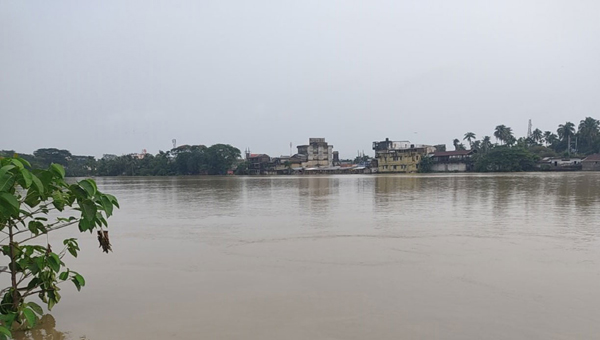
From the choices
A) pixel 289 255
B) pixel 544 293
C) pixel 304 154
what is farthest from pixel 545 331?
pixel 304 154

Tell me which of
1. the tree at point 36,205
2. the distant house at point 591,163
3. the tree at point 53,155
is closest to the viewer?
the tree at point 36,205

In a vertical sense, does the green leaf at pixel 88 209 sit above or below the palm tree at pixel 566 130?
below

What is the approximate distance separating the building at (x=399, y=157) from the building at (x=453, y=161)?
3138 mm

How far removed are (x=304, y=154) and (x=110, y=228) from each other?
242 feet

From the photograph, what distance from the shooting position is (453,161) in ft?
213

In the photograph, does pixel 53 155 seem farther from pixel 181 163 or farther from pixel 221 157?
pixel 221 157

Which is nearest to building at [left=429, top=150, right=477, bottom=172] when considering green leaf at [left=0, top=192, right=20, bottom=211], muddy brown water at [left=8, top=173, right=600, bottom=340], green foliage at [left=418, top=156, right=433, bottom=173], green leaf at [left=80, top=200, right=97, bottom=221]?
green foliage at [left=418, top=156, right=433, bottom=173]

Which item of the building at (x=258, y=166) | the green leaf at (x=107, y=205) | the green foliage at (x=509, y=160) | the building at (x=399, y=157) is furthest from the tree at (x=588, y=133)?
the green leaf at (x=107, y=205)

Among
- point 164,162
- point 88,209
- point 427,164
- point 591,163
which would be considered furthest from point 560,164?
point 164,162

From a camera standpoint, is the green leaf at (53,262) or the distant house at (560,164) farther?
the distant house at (560,164)

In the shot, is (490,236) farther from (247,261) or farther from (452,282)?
(247,261)

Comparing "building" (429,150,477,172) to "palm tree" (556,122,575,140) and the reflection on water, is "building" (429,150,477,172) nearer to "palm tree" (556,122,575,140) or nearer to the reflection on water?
"palm tree" (556,122,575,140)

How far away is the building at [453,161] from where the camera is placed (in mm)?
63719

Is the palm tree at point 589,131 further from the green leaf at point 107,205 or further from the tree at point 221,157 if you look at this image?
the green leaf at point 107,205
